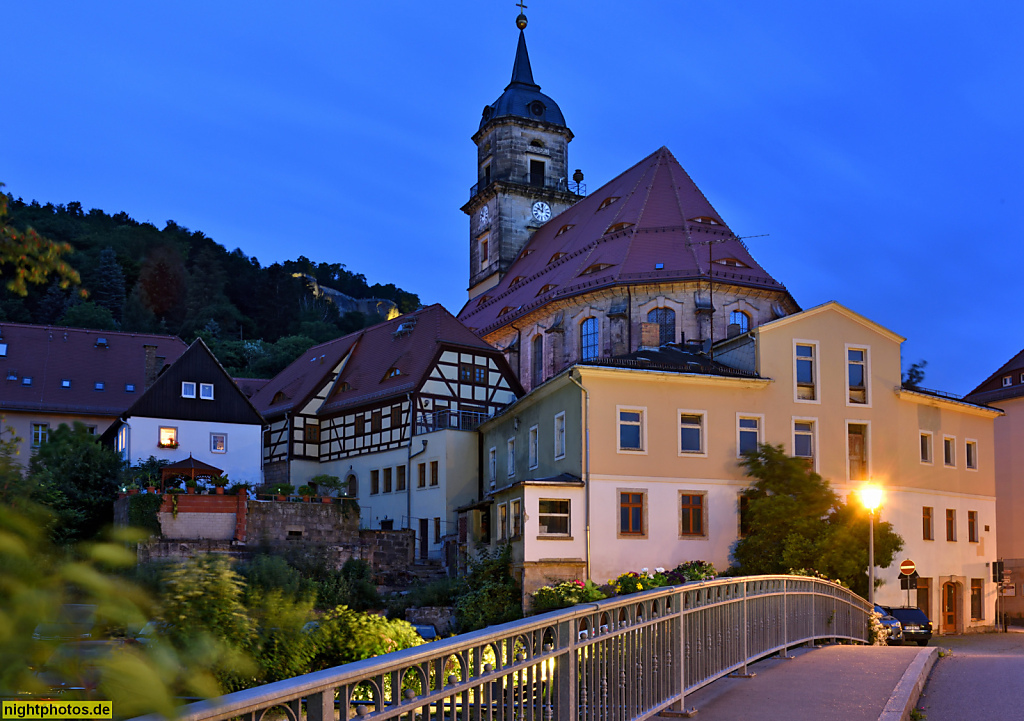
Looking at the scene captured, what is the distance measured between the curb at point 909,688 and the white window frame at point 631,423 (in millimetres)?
16571

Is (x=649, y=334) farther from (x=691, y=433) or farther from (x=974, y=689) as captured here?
(x=974, y=689)

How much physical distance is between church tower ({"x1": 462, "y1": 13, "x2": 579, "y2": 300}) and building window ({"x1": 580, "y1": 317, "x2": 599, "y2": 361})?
18.7 m

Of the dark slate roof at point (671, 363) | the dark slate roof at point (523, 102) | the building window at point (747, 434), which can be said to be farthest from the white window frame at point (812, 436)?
the dark slate roof at point (523, 102)

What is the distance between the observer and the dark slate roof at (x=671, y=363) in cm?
3022

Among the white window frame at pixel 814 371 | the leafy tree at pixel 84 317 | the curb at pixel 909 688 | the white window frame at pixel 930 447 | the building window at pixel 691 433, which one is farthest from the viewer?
the leafy tree at pixel 84 317

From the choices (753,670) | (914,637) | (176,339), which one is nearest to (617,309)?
(914,637)

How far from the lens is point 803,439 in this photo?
1265 inches

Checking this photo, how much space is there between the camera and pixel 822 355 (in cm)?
3272

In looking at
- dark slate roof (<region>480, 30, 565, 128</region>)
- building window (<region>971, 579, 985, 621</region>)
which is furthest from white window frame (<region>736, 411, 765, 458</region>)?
dark slate roof (<region>480, 30, 565, 128</region>)

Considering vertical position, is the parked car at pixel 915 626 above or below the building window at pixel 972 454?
below

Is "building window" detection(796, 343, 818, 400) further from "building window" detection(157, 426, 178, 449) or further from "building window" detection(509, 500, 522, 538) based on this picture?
"building window" detection(157, 426, 178, 449)

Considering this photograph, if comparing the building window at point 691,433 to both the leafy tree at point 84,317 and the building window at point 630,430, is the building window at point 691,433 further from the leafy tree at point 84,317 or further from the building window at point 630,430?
the leafy tree at point 84,317

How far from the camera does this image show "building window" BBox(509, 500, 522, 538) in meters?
28.7

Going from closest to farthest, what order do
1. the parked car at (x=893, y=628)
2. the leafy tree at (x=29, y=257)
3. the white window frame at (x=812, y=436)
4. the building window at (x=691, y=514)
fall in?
the leafy tree at (x=29, y=257) < the parked car at (x=893, y=628) < the building window at (x=691, y=514) < the white window frame at (x=812, y=436)
